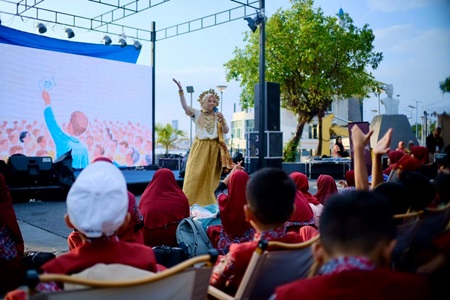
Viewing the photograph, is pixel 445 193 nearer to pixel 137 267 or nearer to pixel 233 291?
pixel 233 291

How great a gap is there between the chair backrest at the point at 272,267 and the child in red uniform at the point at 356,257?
0.80 ft

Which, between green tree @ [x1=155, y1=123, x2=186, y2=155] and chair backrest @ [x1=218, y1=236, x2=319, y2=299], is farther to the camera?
green tree @ [x1=155, y1=123, x2=186, y2=155]

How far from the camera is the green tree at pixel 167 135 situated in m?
27.5

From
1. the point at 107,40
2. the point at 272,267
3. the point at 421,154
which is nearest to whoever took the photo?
Result: the point at 272,267

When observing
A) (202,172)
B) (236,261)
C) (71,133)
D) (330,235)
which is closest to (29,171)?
(71,133)

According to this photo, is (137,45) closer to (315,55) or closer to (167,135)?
(315,55)

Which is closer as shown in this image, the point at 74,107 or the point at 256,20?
the point at 256,20

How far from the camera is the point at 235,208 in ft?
9.29

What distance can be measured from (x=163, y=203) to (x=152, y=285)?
2096 millimetres

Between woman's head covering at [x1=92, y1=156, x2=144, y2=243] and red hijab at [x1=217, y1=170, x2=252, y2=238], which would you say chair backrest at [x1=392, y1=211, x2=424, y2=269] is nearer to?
red hijab at [x1=217, y1=170, x2=252, y2=238]

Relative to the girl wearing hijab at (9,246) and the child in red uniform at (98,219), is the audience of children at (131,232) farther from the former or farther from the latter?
the child in red uniform at (98,219)

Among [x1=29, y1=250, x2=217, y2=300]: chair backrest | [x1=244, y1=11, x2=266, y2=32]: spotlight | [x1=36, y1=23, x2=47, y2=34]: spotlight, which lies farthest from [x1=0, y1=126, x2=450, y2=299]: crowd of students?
[x1=36, y1=23, x2=47, y2=34]: spotlight

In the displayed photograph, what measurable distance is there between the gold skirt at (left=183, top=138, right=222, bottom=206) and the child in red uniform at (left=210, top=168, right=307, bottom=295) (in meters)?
4.34

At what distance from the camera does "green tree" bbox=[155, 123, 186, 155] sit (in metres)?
27.5
